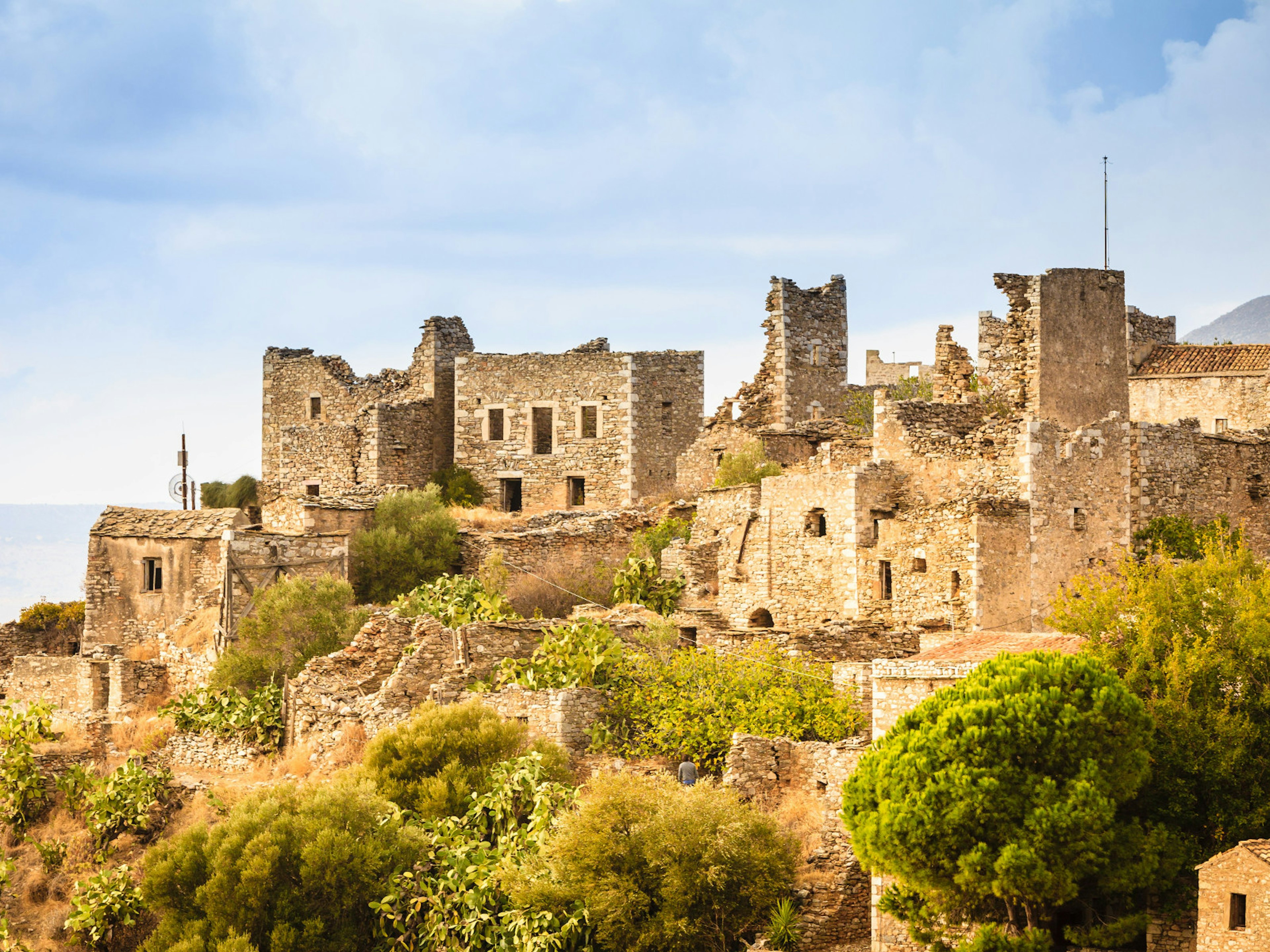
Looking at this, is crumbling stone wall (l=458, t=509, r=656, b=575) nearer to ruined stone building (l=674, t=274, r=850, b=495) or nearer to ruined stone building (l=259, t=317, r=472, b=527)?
ruined stone building (l=674, t=274, r=850, b=495)

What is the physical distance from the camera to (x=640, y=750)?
24594 millimetres

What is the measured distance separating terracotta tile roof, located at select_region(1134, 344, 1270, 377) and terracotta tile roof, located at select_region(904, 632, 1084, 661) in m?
22.9

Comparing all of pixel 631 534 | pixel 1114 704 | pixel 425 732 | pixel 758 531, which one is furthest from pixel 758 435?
pixel 1114 704

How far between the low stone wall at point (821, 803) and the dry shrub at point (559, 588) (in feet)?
33.0

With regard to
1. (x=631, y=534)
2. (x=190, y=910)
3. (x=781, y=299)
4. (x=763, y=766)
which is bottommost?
(x=190, y=910)

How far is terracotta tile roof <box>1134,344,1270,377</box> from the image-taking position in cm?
4397

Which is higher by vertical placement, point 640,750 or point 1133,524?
point 1133,524

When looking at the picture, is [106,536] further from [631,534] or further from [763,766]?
[763,766]

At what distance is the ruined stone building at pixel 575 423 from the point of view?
41.3 m

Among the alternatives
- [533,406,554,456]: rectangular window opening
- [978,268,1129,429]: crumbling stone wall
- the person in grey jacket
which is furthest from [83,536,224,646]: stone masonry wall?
[978,268,1129,429]: crumbling stone wall

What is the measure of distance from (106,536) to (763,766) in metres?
17.9

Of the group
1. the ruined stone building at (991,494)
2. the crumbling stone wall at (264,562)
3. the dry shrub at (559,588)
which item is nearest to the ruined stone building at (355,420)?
the crumbling stone wall at (264,562)

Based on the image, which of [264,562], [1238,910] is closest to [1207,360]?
[264,562]

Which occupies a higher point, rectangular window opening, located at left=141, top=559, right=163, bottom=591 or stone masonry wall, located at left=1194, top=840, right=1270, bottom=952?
rectangular window opening, located at left=141, top=559, right=163, bottom=591
